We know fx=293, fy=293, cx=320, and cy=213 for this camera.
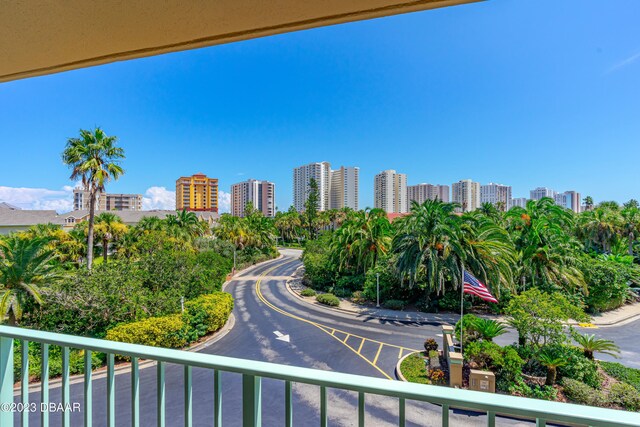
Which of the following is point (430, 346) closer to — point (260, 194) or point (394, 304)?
point (394, 304)

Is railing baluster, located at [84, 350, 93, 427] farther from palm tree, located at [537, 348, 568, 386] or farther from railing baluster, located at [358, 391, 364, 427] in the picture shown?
palm tree, located at [537, 348, 568, 386]

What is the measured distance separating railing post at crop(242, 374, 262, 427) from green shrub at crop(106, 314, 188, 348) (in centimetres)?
1012

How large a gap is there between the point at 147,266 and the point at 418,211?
41.1 feet

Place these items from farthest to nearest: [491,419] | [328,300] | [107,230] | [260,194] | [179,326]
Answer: [260,194] → [107,230] → [328,300] → [179,326] → [491,419]

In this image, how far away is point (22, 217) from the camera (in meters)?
30.2

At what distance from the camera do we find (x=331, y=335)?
37.4ft

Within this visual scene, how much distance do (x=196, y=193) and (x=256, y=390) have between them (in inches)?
3226

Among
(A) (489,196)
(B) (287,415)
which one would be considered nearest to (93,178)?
(B) (287,415)

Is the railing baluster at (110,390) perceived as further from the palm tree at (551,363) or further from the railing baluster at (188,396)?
the palm tree at (551,363)

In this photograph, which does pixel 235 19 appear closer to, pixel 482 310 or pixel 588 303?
pixel 482 310

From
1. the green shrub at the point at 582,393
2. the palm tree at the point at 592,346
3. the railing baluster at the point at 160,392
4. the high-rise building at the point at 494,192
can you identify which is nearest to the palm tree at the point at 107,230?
the railing baluster at the point at 160,392

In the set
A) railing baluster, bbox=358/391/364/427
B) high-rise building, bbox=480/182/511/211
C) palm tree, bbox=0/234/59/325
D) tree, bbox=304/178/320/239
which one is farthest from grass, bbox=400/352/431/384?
high-rise building, bbox=480/182/511/211

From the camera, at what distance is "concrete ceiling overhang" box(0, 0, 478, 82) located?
4.38 ft

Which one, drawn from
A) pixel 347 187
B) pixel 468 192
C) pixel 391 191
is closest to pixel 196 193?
pixel 347 187
